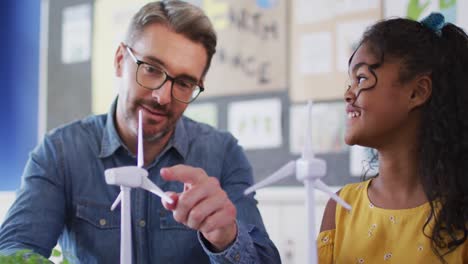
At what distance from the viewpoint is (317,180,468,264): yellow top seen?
109cm

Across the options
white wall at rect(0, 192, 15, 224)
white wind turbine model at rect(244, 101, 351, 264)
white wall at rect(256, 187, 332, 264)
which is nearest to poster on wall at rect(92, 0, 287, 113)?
white wall at rect(256, 187, 332, 264)

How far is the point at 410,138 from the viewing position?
1.17 m

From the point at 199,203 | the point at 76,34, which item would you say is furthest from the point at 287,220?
the point at 76,34

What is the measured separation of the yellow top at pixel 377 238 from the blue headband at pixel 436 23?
0.40 m

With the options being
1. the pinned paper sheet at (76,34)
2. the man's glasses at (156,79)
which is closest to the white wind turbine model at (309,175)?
the man's glasses at (156,79)

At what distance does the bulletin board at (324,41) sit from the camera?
1985 mm

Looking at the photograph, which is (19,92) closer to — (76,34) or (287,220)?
(76,34)

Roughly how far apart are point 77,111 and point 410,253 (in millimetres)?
1916

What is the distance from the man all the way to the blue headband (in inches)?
22.1

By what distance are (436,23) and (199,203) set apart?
0.71 meters

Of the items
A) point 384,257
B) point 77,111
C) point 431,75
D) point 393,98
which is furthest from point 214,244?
point 77,111

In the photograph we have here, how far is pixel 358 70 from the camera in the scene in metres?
1.15

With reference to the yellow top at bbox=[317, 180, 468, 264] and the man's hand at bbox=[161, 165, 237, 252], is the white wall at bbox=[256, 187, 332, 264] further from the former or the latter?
the man's hand at bbox=[161, 165, 237, 252]

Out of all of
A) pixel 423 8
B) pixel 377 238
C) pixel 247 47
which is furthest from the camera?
pixel 247 47
